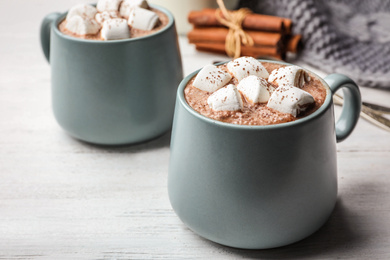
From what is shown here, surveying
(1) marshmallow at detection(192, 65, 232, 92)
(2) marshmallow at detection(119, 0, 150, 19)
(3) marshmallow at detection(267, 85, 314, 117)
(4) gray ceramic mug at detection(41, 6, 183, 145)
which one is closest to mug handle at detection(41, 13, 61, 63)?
(4) gray ceramic mug at detection(41, 6, 183, 145)

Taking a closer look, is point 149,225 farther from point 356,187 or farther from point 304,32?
point 304,32

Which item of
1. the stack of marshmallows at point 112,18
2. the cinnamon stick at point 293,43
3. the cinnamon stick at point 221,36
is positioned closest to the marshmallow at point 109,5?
the stack of marshmallows at point 112,18

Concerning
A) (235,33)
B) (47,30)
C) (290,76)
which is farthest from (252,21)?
(290,76)

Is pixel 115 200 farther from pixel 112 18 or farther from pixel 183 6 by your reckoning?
pixel 183 6

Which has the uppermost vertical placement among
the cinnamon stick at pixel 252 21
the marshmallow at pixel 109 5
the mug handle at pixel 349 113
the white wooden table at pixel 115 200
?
the marshmallow at pixel 109 5

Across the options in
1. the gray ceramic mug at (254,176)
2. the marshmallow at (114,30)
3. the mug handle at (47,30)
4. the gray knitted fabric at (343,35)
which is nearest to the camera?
the gray ceramic mug at (254,176)

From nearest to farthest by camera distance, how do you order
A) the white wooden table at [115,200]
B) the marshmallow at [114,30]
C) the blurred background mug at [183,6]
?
the white wooden table at [115,200] → the marshmallow at [114,30] → the blurred background mug at [183,6]

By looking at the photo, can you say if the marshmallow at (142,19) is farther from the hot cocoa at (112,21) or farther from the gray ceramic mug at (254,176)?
the gray ceramic mug at (254,176)
